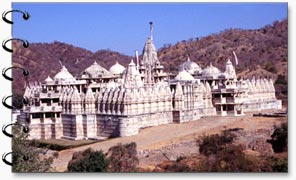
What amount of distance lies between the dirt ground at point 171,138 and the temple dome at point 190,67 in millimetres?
6268

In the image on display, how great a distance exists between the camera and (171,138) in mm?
12609

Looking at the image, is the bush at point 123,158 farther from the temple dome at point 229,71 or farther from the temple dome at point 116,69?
the temple dome at point 116,69

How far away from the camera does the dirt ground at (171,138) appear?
34.8ft

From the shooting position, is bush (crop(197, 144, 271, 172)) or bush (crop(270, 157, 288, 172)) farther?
bush (crop(197, 144, 271, 172))

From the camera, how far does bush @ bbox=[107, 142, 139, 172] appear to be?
29.5ft

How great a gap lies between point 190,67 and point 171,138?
372 inches

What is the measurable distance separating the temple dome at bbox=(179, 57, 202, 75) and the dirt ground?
20.6 feet

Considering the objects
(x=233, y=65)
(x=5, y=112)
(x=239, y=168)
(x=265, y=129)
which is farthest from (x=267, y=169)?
(x=233, y=65)

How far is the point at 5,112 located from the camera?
809cm

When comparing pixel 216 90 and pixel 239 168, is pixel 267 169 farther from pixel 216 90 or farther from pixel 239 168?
pixel 216 90

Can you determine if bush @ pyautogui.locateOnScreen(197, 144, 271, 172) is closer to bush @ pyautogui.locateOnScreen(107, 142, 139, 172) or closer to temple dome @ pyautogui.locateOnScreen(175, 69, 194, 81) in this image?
bush @ pyautogui.locateOnScreen(107, 142, 139, 172)

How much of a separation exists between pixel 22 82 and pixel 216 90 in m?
9.03

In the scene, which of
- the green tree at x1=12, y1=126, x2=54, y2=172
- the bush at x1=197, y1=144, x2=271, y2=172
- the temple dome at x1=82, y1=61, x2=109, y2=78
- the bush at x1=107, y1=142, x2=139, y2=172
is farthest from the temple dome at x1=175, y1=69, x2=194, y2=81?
the green tree at x1=12, y1=126, x2=54, y2=172

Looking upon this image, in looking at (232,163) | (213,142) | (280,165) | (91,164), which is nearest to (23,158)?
(91,164)
